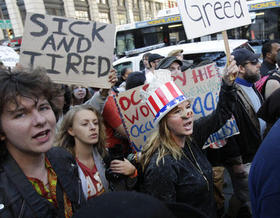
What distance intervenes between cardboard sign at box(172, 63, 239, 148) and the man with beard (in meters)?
0.14

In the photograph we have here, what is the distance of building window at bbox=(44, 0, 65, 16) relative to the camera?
85.0 ft

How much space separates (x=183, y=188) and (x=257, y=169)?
70 cm

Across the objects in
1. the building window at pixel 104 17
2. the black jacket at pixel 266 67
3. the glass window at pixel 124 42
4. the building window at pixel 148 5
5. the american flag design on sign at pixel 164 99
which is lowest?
the black jacket at pixel 266 67

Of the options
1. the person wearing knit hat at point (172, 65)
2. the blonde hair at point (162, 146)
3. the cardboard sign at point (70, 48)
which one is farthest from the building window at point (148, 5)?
the blonde hair at point (162, 146)

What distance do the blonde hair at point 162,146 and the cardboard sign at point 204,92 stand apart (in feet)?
3.19

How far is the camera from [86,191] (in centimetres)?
170

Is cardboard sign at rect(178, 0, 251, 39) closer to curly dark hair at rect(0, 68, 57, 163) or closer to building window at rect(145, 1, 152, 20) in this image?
curly dark hair at rect(0, 68, 57, 163)

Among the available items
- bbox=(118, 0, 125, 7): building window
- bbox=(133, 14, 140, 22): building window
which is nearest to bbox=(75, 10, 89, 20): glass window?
bbox=(118, 0, 125, 7): building window

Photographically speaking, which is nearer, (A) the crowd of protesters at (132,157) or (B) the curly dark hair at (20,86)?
(A) the crowd of protesters at (132,157)

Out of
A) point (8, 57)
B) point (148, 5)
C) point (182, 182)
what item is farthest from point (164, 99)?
point (148, 5)

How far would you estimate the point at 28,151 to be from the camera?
117cm

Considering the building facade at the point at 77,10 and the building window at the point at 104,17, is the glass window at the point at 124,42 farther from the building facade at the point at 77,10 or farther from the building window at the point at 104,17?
the building window at the point at 104,17

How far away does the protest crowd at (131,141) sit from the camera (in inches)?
40.8

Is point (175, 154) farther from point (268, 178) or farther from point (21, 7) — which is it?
point (21, 7)
